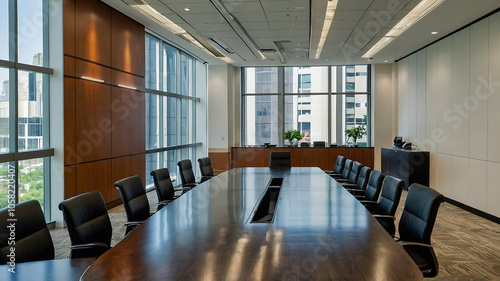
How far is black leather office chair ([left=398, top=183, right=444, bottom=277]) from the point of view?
2.43 meters

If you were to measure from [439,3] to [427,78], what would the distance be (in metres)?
3.19

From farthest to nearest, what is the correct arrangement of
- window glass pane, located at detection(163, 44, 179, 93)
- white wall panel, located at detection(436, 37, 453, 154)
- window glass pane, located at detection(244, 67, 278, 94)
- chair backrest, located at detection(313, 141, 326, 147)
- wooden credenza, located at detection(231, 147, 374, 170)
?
window glass pane, located at detection(244, 67, 278, 94) < chair backrest, located at detection(313, 141, 326, 147) < wooden credenza, located at detection(231, 147, 374, 170) < window glass pane, located at detection(163, 44, 179, 93) < white wall panel, located at detection(436, 37, 453, 154)

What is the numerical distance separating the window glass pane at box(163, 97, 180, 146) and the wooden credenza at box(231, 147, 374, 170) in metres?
2.51

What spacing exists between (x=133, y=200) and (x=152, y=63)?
5.16m

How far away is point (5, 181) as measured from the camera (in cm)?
418

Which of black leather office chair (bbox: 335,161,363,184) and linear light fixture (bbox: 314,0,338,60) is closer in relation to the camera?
black leather office chair (bbox: 335,161,363,184)

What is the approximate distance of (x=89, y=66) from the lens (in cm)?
538

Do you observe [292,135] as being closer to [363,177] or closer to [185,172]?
[185,172]

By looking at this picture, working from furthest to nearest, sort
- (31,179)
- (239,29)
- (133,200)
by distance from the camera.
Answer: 1. (239,29)
2. (31,179)
3. (133,200)

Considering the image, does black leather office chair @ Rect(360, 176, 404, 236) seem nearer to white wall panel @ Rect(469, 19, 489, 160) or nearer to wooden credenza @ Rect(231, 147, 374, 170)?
white wall panel @ Rect(469, 19, 489, 160)

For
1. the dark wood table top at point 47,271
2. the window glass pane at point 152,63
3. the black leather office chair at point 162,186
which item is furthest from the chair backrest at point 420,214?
the window glass pane at point 152,63

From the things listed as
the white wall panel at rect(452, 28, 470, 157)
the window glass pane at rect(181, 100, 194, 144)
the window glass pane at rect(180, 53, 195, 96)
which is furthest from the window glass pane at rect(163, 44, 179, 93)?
the white wall panel at rect(452, 28, 470, 157)

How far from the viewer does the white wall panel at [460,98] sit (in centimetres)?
646

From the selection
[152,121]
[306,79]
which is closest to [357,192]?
[152,121]
